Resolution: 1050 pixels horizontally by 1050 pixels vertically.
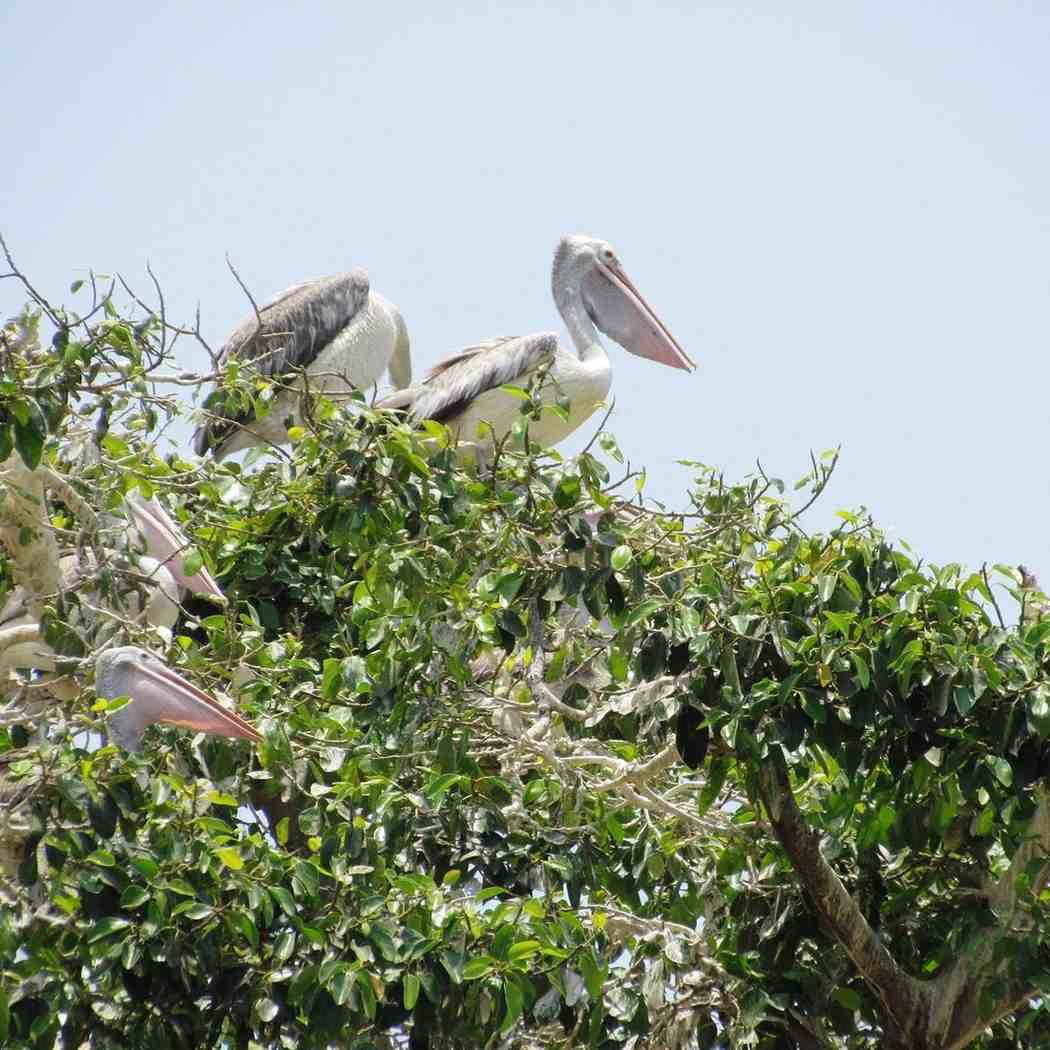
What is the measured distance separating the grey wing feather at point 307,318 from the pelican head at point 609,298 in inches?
46.9

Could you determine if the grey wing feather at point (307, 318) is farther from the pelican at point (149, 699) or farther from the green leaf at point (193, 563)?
the pelican at point (149, 699)

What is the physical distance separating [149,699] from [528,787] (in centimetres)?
131

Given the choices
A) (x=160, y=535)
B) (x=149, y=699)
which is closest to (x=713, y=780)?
(x=149, y=699)

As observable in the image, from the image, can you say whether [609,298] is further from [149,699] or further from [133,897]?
[133,897]

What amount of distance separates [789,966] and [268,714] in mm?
1880

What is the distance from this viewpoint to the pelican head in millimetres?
11914

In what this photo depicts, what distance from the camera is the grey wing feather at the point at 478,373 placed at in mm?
10789

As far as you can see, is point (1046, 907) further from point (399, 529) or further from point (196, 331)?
point (196, 331)

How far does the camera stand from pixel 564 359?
11.0 meters

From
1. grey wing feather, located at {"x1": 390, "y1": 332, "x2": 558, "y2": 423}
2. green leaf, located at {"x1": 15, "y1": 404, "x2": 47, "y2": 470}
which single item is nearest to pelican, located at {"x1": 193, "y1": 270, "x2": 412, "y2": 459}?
grey wing feather, located at {"x1": 390, "y1": 332, "x2": 558, "y2": 423}

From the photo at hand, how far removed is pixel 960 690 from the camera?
6.19 meters

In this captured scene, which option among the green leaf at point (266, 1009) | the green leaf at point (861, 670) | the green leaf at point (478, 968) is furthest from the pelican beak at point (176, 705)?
the green leaf at point (861, 670)

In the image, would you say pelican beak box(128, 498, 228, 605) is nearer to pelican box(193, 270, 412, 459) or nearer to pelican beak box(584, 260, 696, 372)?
pelican box(193, 270, 412, 459)

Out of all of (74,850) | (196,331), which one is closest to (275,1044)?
(74,850)
